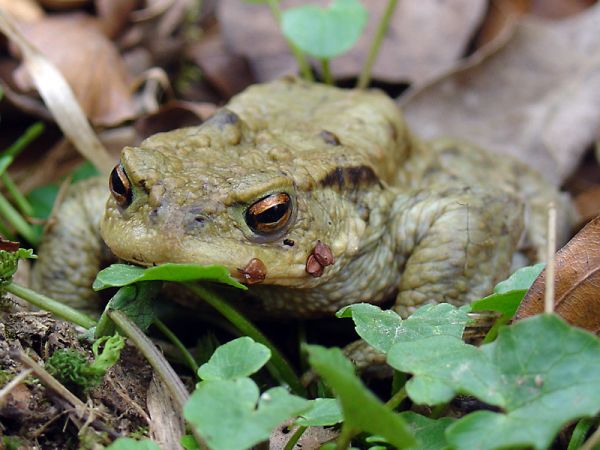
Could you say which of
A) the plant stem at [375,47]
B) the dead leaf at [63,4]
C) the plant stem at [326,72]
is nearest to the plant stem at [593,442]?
the plant stem at [326,72]

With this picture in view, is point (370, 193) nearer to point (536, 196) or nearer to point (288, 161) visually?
point (288, 161)

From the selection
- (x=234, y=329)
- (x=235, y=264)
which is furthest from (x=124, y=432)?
(x=234, y=329)

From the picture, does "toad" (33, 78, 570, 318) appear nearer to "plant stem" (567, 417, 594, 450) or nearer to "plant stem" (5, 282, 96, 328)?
"plant stem" (5, 282, 96, 328)

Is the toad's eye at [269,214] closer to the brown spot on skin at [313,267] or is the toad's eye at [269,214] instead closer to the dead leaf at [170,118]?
the brown spot on skin at [313,267]

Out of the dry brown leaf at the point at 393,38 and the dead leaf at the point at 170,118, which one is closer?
the dead leaf at the point at 170,118

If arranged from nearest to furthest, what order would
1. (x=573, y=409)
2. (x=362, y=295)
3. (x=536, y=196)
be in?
(x=573, y=409) < (x=362, y=295) < (x=536, y=196)
